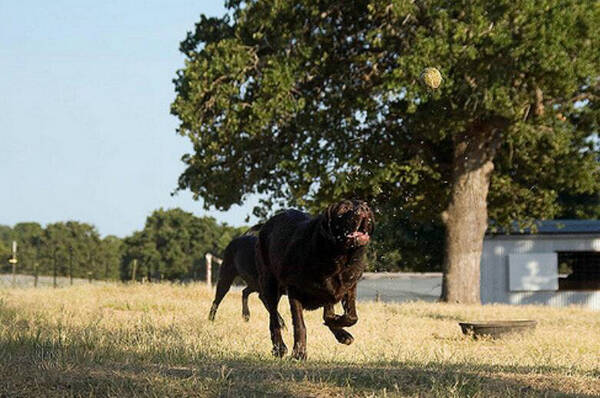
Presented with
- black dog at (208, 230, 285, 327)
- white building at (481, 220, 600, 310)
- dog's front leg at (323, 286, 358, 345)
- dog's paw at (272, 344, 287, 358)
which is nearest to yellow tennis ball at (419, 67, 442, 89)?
black dog at (208, 230, 285, 327)

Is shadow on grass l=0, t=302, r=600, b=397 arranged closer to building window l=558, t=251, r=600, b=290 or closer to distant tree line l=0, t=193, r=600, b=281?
building window l=558, t=251, r=600, b=290

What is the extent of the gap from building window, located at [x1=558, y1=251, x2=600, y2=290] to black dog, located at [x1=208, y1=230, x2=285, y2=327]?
25815 mm

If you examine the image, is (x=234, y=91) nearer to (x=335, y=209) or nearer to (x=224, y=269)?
(x=224, y=269)

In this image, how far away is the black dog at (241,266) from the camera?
13.9m

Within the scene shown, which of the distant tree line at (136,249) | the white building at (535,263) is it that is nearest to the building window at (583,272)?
the white building at (535,263)

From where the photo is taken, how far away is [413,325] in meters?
16.5

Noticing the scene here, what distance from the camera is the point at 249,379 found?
6688mm

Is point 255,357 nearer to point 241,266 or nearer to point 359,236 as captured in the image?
point 359,236

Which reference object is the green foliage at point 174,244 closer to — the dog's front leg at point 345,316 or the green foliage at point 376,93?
the green foliage at point 376,93

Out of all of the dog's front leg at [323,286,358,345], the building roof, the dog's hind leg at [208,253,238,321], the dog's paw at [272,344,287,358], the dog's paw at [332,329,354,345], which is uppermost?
the building roof

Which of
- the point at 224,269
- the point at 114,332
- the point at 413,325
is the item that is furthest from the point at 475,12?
the point at 114,332

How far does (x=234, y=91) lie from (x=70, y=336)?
1539cm

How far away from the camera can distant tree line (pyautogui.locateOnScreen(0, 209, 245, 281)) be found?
287 feet

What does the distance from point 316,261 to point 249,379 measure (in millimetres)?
1822
